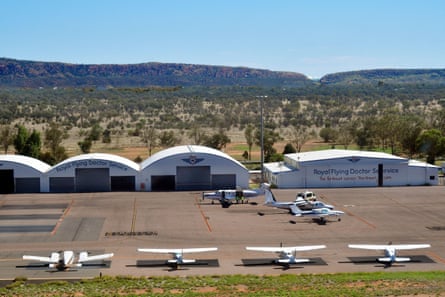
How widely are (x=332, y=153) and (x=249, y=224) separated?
2870 centimetres

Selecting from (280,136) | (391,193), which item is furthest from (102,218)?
(280,136)

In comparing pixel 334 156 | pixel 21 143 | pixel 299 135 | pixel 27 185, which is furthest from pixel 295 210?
pixel 299 135

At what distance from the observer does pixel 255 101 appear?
198250mm

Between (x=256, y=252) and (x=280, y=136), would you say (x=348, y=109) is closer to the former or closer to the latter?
(x=280, y=136)

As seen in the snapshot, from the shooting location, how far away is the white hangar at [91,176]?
250 feet

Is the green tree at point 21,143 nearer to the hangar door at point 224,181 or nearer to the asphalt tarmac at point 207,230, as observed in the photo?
Result: the asphalt tarmac at point 207,230

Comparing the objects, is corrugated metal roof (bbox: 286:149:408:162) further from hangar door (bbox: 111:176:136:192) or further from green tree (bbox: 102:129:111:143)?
green tree (bbox: 102:129:111:143)

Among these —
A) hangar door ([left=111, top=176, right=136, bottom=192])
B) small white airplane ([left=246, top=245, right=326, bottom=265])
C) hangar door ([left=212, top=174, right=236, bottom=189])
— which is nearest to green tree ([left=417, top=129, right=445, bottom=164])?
hangar door ([left=212, top=174, right=236, bottom=189])

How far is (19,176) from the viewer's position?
76125 millimetres

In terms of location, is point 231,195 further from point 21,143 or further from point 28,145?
point 21,143

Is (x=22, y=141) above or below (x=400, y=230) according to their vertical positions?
above

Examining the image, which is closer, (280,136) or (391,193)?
(391,193)

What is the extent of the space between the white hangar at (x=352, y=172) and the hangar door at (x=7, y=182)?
98.3 feet

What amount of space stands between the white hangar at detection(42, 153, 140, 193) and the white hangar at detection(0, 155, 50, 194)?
3.34 feet
